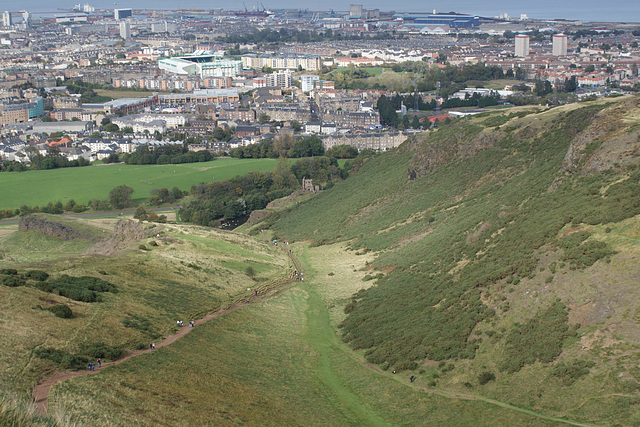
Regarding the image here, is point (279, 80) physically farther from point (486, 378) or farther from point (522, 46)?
point (486, 378)

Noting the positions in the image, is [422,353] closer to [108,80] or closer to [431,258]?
[431,258]

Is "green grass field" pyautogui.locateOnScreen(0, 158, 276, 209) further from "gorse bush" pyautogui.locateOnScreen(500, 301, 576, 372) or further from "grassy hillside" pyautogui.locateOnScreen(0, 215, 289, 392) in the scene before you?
"gorse bush" pyautogui.locateOnScreen(500, 301, 576, 372)

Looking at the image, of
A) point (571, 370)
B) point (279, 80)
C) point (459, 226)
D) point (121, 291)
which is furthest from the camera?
point (279, 80)

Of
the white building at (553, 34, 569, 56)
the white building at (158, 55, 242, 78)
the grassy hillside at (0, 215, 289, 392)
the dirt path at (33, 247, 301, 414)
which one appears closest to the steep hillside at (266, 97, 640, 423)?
the dirt path at (33, 247, 301, 414)

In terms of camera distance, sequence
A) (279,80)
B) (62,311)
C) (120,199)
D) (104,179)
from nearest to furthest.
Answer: (62,311) → (120,199) → (104,179) → (279,80)

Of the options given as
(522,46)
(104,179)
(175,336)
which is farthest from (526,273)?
(522,46)

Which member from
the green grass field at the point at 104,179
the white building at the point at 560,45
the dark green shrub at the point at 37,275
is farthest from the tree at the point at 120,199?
the white building at the point at 560,45
